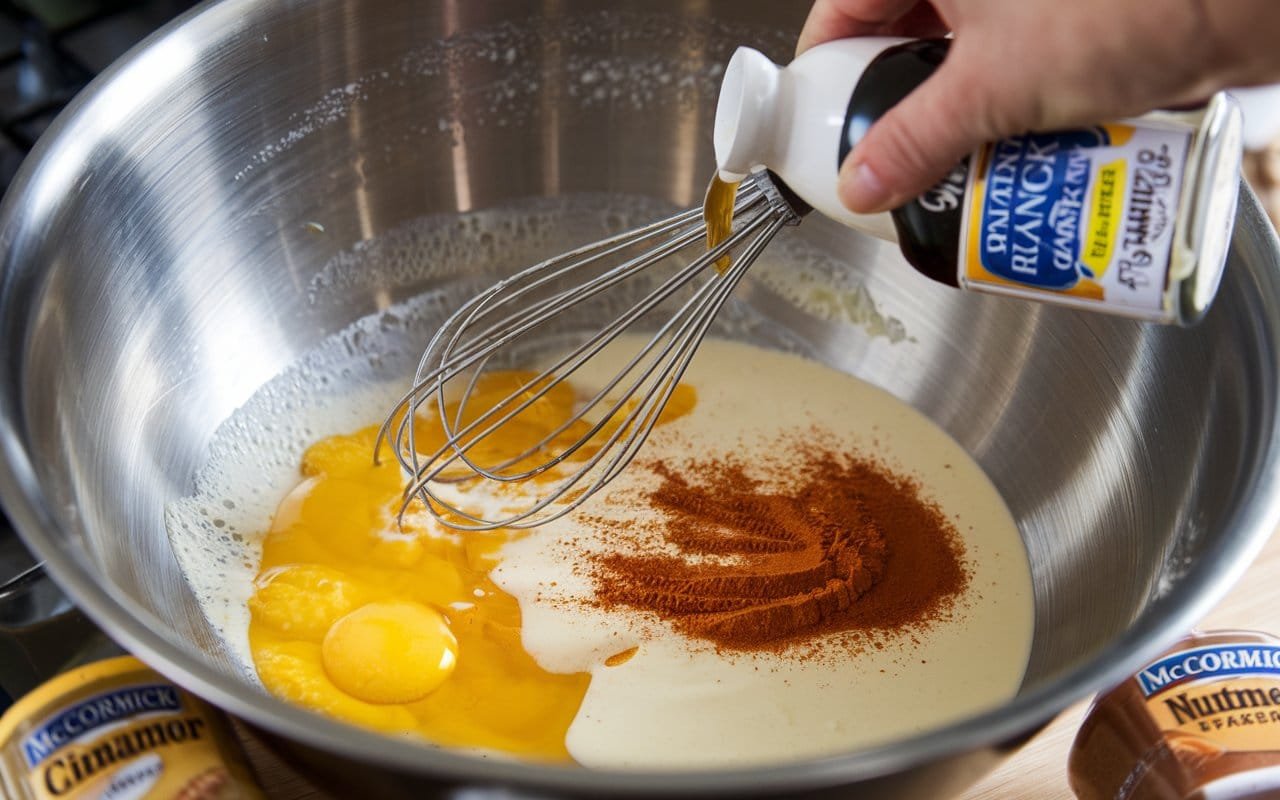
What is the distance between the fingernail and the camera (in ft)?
2.34

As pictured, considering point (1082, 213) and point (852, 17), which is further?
point (852, 17)

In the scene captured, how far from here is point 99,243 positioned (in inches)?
37.9

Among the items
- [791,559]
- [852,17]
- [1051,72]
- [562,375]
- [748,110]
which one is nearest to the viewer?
[1051,72]

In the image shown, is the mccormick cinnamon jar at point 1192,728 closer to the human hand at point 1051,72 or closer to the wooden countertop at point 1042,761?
the wooden countertop at point 1042,761

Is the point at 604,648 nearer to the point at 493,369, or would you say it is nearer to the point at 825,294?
the point at 493,369

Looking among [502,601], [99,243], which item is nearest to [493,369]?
[502,601]

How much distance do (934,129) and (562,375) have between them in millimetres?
602

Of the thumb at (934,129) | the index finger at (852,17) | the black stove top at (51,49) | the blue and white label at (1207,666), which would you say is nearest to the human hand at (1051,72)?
the thumb at (934,129)

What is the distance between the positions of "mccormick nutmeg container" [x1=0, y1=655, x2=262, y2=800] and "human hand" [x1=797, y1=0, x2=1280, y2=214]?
1.77ft

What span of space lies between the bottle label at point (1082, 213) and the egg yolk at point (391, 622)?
0.49 m

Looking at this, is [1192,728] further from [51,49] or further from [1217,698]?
[51,49]

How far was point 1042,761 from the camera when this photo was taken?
0.93 m

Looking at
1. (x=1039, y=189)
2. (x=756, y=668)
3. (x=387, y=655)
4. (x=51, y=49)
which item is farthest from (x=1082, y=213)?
(x=51, y=49)

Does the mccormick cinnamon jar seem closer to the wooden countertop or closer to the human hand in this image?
the wooden countertop
